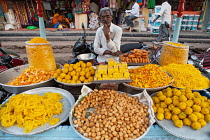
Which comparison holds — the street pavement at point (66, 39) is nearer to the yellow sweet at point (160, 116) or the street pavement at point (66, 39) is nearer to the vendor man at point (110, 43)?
the vendor man at point (110, 43)

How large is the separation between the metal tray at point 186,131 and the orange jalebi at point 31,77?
1.62 m

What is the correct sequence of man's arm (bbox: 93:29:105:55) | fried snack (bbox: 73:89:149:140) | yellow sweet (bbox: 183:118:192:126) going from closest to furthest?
fried snack (bbox: 73:89:149:140), yellow sweet (bbox: 183:118:192:126), man's arm (bbox: 93:29:105:55)

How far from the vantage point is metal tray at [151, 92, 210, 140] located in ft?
4.00

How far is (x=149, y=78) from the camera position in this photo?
1785 millimetres

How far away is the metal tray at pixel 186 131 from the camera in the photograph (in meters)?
1.22

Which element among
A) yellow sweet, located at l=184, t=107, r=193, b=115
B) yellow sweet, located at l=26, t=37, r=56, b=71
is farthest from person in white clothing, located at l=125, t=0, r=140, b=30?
yellow sweet, located at l=184, t=107, r=193, b=115

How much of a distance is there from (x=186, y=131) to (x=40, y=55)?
82.5 inches

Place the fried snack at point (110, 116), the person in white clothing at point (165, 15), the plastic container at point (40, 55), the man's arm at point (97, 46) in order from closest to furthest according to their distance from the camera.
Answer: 1. the fried snack at point (110, 116)
2. the plastic container at point (40, 55)
3. the man's arm at point (97, 46)
4. the person in white clothing at point (165, 15)

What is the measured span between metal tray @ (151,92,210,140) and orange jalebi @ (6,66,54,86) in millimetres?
1620

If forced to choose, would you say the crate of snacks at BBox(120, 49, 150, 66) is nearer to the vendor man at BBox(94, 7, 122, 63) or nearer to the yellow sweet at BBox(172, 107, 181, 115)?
the vendor man at BBox(94, 7, 122, 63)

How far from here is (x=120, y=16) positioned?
35.8ft

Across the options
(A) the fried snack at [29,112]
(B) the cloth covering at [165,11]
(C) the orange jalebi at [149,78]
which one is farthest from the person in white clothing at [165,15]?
(A) the fried snack at [29,112]

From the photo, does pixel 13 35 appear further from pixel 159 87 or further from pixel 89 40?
pixel 159 87

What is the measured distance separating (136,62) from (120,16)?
9.39 metres
